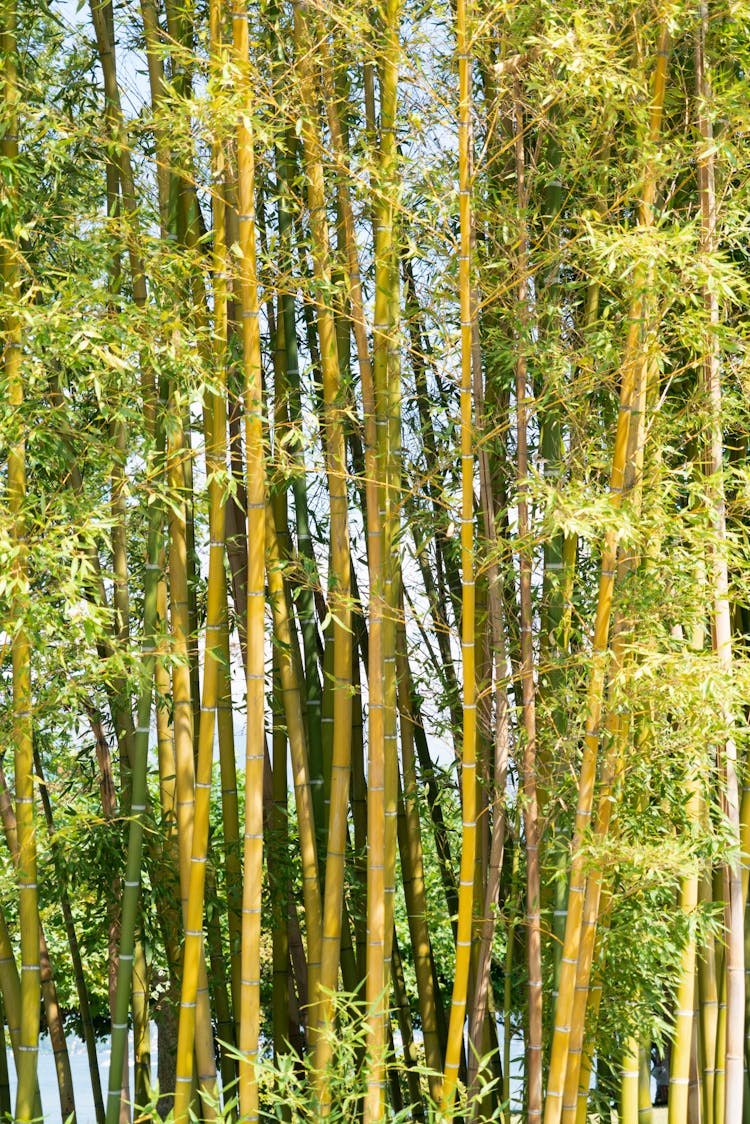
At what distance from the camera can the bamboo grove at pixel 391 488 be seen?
333cm

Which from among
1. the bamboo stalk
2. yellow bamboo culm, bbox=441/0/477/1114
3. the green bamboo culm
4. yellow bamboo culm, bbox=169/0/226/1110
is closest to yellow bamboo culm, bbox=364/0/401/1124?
yellow bamboo culm, bbox=441/0/477/1114

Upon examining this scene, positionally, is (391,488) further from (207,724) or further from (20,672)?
(20,672)

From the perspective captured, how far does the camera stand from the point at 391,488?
3.65 metres

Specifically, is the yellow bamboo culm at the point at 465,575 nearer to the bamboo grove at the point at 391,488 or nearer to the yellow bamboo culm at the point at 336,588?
the bamboo grove at the point at 391,488

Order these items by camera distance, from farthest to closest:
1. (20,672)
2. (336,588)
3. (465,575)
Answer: (336,588), (20,672), (465,575)

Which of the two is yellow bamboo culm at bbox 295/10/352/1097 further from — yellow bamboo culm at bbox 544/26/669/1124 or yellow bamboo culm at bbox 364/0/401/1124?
yellow bamboo culm at bbox 544/26/669/1124

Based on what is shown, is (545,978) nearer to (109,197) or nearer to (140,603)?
(140,603)

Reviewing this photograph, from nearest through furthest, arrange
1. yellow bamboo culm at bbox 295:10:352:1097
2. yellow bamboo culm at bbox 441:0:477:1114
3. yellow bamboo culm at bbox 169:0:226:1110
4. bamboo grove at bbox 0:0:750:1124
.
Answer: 1. yellow bamboo culm at bbox 441:0:477:1114
2. bamboo grove at bbox 0:0:750:1124
3. yellow bamboo culm at bbox 169:0:226:1110
4. yellow bamboo culm at bbox 295:10:352:1097

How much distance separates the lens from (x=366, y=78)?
382cm

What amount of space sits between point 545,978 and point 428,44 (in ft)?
10.6

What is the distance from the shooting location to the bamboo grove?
3.33m

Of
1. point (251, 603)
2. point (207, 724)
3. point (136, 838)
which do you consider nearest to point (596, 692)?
point (251, 603)

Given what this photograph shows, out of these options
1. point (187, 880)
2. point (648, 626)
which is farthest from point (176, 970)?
point (648, 626)

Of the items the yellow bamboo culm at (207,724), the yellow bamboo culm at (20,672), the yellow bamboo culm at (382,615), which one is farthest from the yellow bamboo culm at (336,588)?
the yellow bamboo culm at (20,672)
